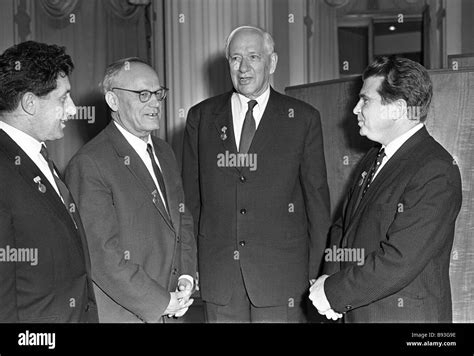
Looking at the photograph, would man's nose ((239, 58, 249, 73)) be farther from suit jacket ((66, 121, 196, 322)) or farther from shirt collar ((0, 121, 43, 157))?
shirt collar ((0, 121, 43, 157))

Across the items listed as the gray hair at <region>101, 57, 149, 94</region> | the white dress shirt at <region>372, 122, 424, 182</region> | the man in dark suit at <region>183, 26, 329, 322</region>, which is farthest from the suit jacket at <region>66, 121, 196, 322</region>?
the white dress shirt at <region>372, 122, 424, 182</region>

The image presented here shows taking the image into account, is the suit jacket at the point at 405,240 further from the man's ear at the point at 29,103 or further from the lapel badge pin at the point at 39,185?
the man's ear at the point at 29,103

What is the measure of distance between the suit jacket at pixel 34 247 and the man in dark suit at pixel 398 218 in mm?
849

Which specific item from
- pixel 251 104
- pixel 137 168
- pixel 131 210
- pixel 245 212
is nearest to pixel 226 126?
pixel 251 104

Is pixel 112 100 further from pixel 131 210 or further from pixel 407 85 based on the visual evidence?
pixel 407 85

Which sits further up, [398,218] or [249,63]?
[249,63]

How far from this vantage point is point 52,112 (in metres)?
2.06

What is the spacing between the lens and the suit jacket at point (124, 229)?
2338 mm

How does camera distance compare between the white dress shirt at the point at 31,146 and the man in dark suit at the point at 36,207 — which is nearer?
the man in dark suit at the point at 36,207

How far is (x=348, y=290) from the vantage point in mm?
2246

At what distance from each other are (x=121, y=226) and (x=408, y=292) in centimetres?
100

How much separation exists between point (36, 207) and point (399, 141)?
1.19 m

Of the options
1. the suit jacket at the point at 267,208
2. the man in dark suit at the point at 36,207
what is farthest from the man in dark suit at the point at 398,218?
the man in dark suit at the point at 36,207
